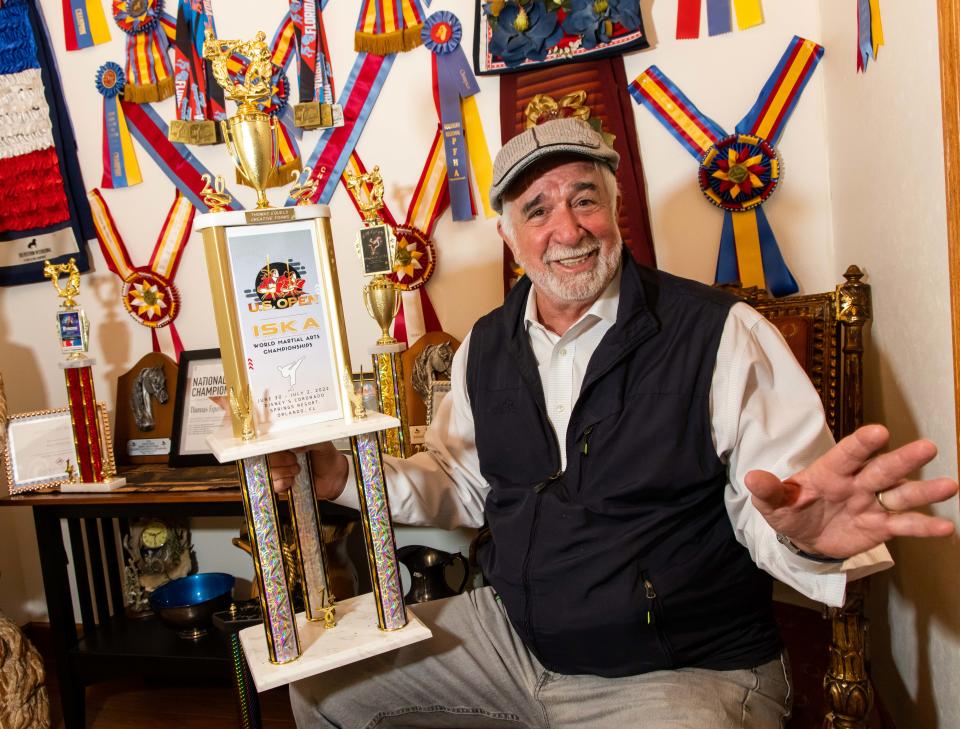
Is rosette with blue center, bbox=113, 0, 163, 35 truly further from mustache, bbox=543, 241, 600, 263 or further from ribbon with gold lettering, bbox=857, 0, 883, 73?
ribbon with gold lettering, bbox=857, 0, 883, 73

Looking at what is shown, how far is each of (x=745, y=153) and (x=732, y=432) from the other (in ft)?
3.19

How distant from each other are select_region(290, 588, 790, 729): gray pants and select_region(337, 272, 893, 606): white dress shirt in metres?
0.23

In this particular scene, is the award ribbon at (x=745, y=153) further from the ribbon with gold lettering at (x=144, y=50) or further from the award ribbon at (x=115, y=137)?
the award ribbon at (x=115, y=137)

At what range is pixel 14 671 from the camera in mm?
2074


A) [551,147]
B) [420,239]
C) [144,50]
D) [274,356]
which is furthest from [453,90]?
[274,356]

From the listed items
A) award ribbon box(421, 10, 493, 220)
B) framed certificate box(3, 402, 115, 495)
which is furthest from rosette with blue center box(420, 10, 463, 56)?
framed certificate box(3, 402, 115, 495)

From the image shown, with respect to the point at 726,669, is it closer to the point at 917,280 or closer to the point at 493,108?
the point at 917,280

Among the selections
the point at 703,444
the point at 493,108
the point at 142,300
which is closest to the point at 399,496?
the point at 703,444

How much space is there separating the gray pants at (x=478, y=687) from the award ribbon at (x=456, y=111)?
1220 millimetres

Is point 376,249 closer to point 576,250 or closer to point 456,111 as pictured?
point 576,250

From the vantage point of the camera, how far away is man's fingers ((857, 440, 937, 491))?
33.6 inches

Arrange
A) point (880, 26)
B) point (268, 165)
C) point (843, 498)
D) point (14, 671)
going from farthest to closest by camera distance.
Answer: point (14, 671)
point (880, 26)
point (268, 165)
point (843, 498)

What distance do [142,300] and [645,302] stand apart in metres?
1.85

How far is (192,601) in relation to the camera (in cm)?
241
